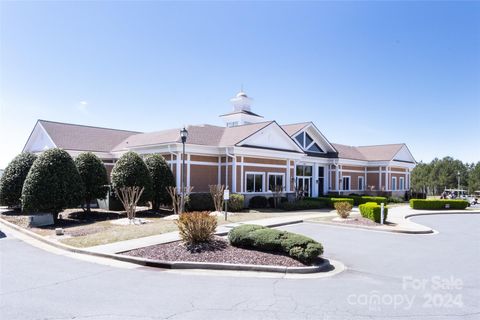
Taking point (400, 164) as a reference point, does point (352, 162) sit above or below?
above

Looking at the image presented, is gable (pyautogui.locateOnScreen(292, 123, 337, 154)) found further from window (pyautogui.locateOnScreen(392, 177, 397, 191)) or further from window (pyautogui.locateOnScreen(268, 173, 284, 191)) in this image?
window (pyautogui.locateOnScreen(392, 177, 397, 191))

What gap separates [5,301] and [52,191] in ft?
38.5

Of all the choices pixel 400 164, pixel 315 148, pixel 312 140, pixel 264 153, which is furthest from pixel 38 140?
pixel 400 164

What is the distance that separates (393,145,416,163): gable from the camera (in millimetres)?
41750

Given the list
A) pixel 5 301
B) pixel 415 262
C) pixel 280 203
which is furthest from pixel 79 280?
pixel 280 203

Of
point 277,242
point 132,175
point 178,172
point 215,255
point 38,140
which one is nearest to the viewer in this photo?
point 215,255

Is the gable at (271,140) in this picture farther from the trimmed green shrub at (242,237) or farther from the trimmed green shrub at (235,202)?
the trimmed green shrub at (242,237)

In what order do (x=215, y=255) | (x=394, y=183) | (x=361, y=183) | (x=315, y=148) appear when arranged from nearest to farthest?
(x=215, y=255), (x=315, y=148), (x=361, y=183), (x=394, y=183)

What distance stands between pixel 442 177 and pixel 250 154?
73903 mm

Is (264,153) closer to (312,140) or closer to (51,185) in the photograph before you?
(312,140)

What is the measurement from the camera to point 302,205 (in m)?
26.4

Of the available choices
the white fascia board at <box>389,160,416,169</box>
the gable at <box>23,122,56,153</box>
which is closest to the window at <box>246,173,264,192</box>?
the gable at <box>23,122,56,153</box>

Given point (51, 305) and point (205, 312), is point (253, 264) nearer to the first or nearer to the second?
point (205, 312)

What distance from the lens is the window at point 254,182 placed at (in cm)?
2607
